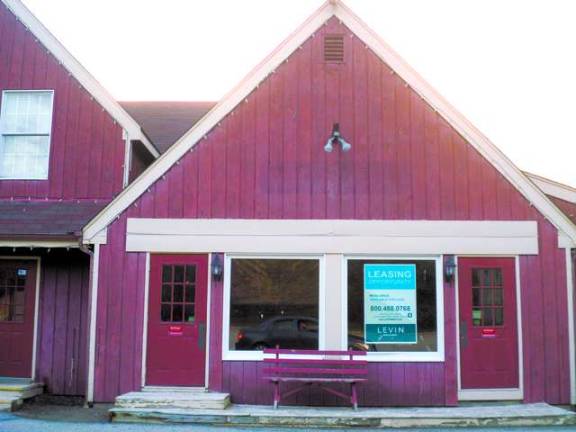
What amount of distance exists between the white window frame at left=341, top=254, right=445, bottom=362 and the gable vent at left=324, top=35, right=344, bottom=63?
11.0 feet

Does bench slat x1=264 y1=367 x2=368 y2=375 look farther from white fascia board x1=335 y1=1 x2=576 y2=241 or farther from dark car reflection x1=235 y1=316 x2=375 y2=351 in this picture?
white fascia board x1=335 y1=1 x2=576 y2=241

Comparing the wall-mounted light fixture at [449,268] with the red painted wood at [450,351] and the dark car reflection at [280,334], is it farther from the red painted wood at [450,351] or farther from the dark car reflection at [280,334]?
the dark car reflection at [280,334]

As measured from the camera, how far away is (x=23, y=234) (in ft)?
33.9

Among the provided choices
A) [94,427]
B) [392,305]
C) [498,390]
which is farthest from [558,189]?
[94,427]

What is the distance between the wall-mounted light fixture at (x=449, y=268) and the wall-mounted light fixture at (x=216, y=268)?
3676mm

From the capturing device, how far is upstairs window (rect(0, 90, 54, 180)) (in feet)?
39.0

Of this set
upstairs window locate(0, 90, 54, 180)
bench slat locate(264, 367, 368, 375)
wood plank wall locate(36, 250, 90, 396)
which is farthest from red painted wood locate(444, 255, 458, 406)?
upstairs window locate(0, 90, 54, 180)

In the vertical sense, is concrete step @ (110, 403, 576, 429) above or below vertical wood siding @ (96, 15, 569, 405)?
below

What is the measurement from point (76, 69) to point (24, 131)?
1.58 metres

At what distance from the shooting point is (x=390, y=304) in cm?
1012

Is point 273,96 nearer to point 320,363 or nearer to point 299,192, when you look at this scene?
point 299,192

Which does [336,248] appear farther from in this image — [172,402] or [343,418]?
[172,402]

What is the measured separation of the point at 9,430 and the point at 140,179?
4198 mm

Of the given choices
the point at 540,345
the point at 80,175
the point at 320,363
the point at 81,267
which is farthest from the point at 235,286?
the point at 540,345
